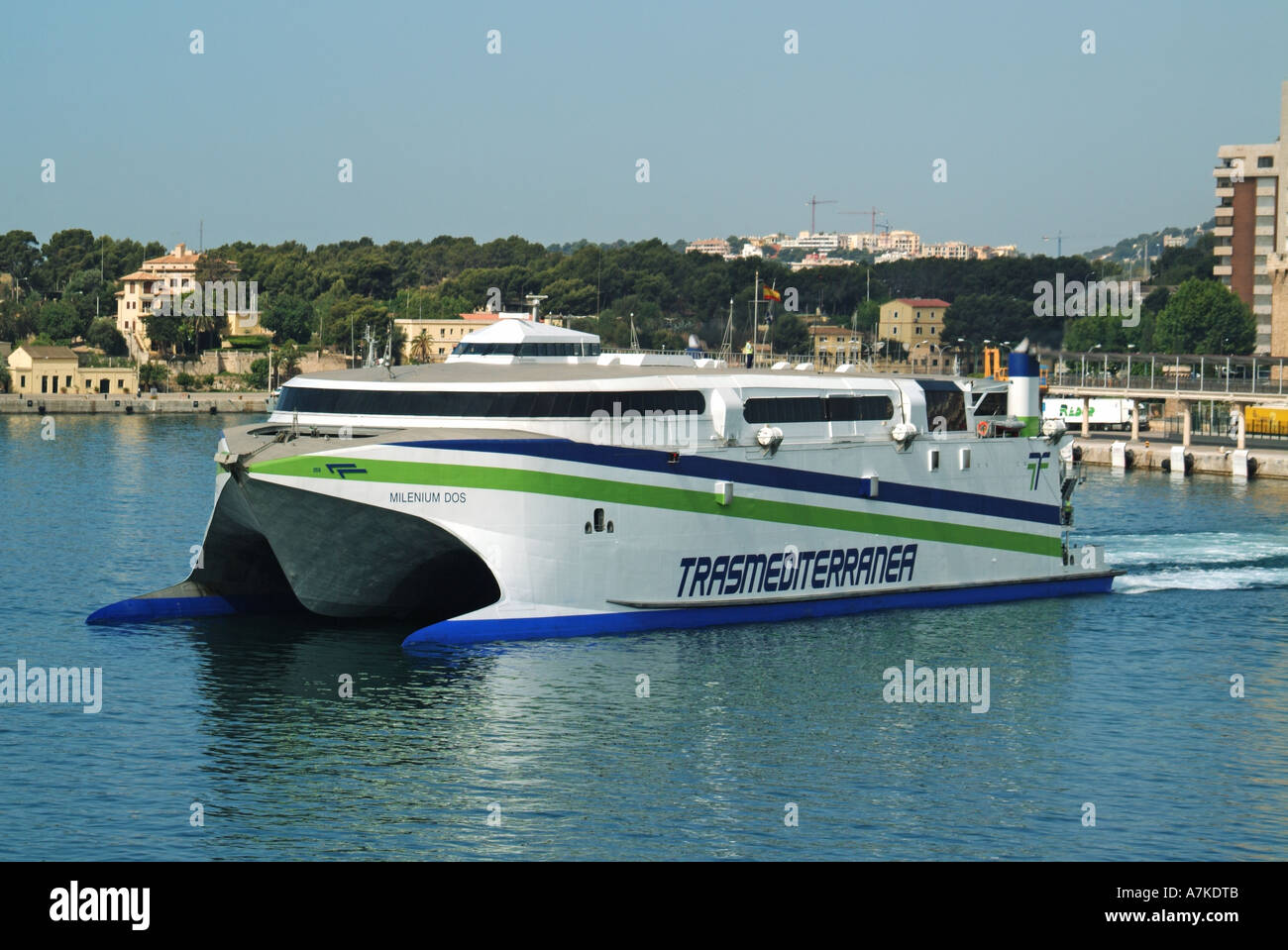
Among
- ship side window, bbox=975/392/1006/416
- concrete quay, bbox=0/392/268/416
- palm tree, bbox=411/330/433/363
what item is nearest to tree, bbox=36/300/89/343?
concrete quay, bbox=0/392/268/416

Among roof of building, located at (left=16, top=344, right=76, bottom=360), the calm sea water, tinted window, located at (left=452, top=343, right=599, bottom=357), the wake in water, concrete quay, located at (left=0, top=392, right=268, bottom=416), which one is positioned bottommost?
the calm sea water

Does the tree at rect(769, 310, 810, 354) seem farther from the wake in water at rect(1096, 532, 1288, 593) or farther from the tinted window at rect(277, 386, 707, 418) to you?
the tinted window at rect(277, 386, 707, 418)

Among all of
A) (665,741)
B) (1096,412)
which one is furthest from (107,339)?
(665,741)

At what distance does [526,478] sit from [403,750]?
288 inches

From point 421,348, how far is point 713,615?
352ft

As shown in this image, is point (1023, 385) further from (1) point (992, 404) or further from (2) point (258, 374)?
(2) point (258, 374)

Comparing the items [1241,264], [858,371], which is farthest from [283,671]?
[1241,264]

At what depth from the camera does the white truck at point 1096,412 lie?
10012cm

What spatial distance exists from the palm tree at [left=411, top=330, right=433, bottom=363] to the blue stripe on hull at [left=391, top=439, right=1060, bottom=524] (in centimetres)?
9127

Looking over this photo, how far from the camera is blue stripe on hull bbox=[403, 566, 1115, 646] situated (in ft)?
105

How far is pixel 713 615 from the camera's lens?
3425cm

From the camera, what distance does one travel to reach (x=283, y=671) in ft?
101

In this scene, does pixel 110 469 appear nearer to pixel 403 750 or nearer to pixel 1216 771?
pixel 403 750
